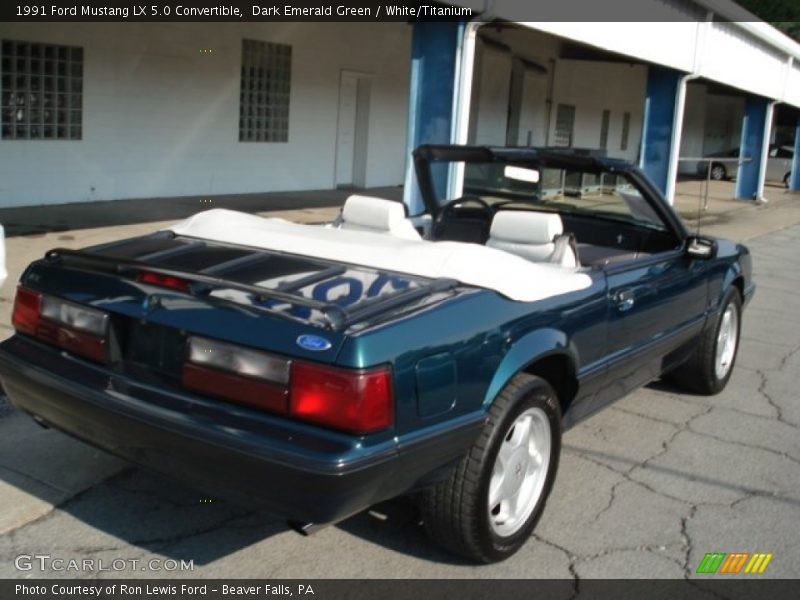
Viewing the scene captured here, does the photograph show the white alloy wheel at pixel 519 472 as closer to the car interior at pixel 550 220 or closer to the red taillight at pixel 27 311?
the car interior at pixel 550 220

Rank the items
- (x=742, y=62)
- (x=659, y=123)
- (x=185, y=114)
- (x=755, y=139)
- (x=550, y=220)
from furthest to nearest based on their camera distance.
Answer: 1. (x=755, y=139)
2. (x=742, y=62)
3. (x=659, y=123)
4. (x=185, y=114)
5. (x=550, y=220)

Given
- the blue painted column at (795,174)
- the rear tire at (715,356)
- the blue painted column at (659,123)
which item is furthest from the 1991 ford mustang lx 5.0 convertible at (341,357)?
the blue painted column at (795,174)

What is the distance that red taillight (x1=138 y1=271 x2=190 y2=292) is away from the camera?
10.2ft

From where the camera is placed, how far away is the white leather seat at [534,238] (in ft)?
Answer: 13.4

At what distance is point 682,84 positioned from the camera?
50.7ft

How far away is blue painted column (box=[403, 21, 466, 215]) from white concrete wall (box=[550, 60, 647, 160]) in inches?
642

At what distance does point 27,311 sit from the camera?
349cm

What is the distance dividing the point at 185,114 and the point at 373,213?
9849 mm

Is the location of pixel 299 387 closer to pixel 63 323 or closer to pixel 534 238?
pixel 63 323

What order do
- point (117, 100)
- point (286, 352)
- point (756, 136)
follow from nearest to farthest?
point (286, 352) → point (117, 100) → point (756, 136)

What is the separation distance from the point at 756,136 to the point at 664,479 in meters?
21.4

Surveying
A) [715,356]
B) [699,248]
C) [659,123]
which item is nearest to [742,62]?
[659,123]

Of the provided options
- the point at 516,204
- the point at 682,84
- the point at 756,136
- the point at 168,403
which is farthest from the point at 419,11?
the point at 756,136
